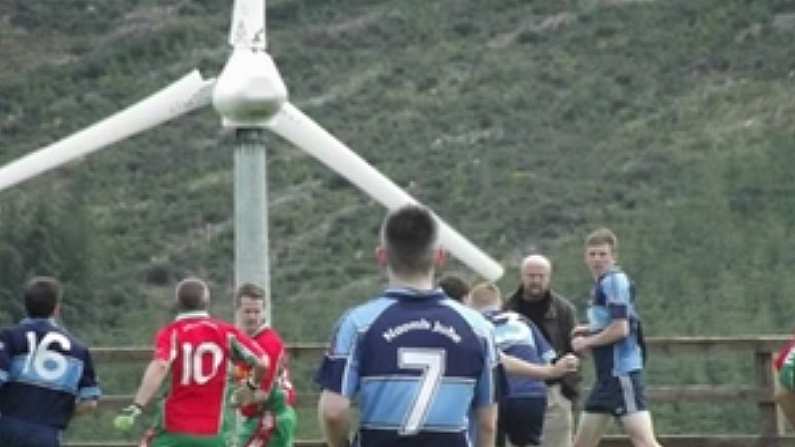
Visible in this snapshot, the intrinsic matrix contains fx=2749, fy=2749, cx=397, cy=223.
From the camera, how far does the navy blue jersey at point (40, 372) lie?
13.0 metres

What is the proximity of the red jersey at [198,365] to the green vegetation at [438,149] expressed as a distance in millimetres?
22734

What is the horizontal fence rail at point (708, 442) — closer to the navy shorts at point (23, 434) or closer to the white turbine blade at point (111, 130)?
the white turbine blade at point (111, 130)

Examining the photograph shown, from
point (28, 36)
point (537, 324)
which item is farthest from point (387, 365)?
point (28, 36)

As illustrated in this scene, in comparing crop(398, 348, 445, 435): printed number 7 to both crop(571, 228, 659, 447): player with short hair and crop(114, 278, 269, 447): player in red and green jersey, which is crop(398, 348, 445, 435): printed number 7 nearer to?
crop(114, 278, 269, 447): player in red and green jersey

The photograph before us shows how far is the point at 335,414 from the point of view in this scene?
355 inches

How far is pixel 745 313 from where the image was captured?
134ft

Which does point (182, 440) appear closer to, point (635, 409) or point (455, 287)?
point (455, 287)

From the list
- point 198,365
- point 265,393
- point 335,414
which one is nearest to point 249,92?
point 265,393

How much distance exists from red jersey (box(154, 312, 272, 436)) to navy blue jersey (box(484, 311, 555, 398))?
1295 millimetres

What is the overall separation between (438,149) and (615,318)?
4482 centimetres

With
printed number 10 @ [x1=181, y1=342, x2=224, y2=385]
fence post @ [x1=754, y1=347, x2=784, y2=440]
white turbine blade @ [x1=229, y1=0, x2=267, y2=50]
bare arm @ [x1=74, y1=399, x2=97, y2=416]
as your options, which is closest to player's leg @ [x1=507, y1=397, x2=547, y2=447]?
printed number 10 @ [x1=181, y1=342, x2=224, y2=385]

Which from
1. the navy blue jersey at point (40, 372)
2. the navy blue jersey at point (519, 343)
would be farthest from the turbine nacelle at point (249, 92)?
the navy blue jersey at point (40, 372)

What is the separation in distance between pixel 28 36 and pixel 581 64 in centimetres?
1590

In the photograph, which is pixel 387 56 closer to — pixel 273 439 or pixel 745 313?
pixel 745 313
